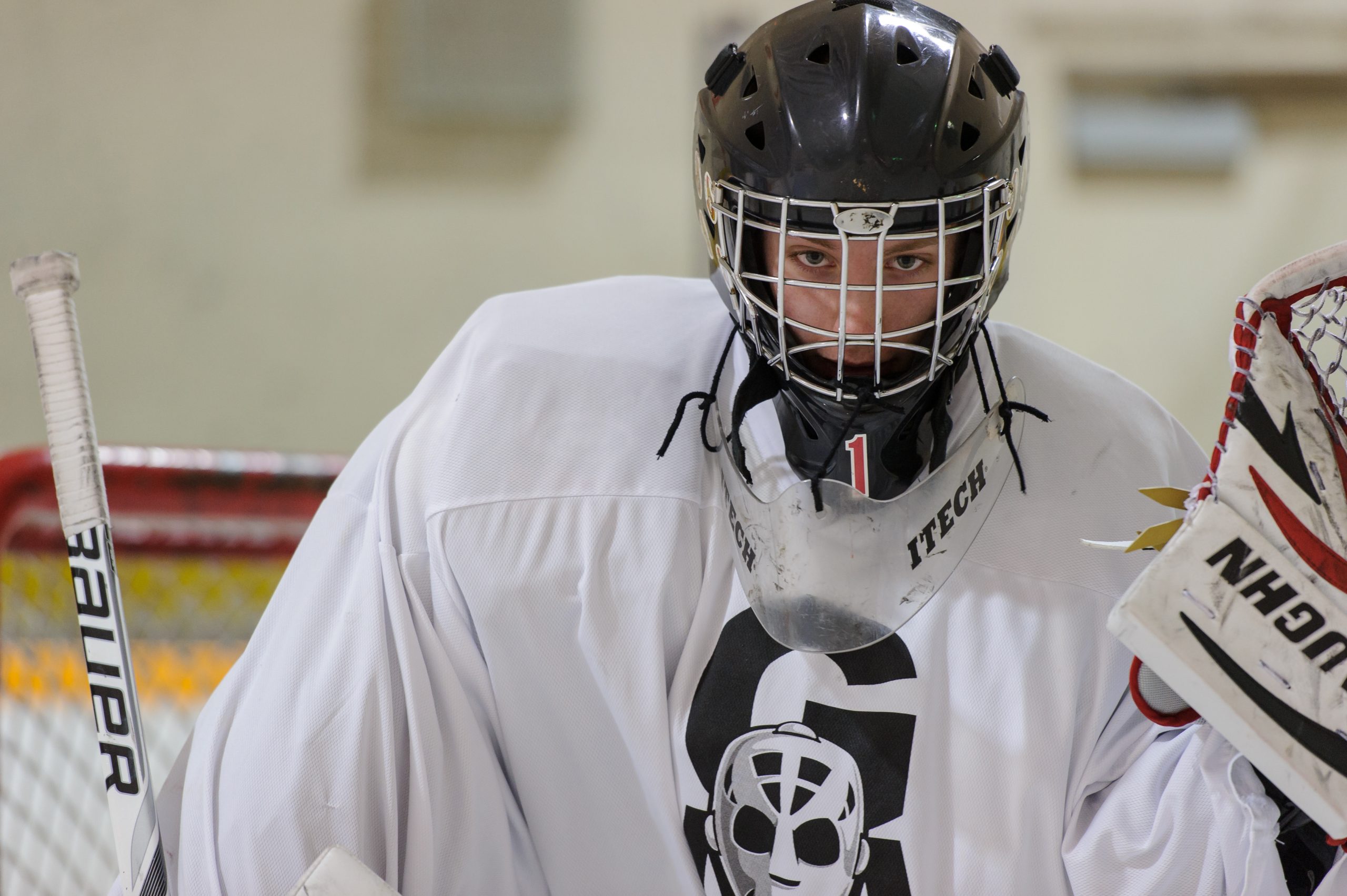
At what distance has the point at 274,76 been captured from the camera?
3.56m

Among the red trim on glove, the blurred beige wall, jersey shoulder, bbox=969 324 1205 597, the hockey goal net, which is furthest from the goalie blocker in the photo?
the blurred beige wall

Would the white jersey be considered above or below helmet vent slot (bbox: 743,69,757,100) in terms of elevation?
below

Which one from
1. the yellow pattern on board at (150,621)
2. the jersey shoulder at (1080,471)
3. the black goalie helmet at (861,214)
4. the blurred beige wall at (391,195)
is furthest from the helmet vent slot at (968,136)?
the blurred beige wall at (391,195)

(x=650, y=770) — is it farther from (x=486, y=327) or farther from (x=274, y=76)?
(x=274, y=76)

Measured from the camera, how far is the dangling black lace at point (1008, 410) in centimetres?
124

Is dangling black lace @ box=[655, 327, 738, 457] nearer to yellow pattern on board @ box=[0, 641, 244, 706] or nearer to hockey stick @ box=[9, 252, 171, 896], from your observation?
hockey stick @ box=[9, 252, 171, 896]

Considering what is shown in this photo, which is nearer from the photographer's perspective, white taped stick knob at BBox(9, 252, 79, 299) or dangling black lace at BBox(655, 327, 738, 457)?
white taped stick knob at BBox(9, 252, 79, 299)

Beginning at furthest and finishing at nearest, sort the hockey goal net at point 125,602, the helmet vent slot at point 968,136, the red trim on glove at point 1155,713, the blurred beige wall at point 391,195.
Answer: the blurred beige wall at point 391,195, the hockey goal net at point 125,602, the helmet vent slot at point 968,136, the red trim on glove at point 1155,713

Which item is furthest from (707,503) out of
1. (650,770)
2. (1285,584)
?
(1285,584)

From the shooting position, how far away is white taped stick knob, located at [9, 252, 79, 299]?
94cm

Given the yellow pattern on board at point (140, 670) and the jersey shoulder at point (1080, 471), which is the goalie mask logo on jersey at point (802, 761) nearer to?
the jersey shoulder at point (1080, 471)

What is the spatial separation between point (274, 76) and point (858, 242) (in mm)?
2944

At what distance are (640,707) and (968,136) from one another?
2.12 feet

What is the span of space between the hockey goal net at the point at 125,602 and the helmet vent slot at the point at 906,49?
1.16 meters
